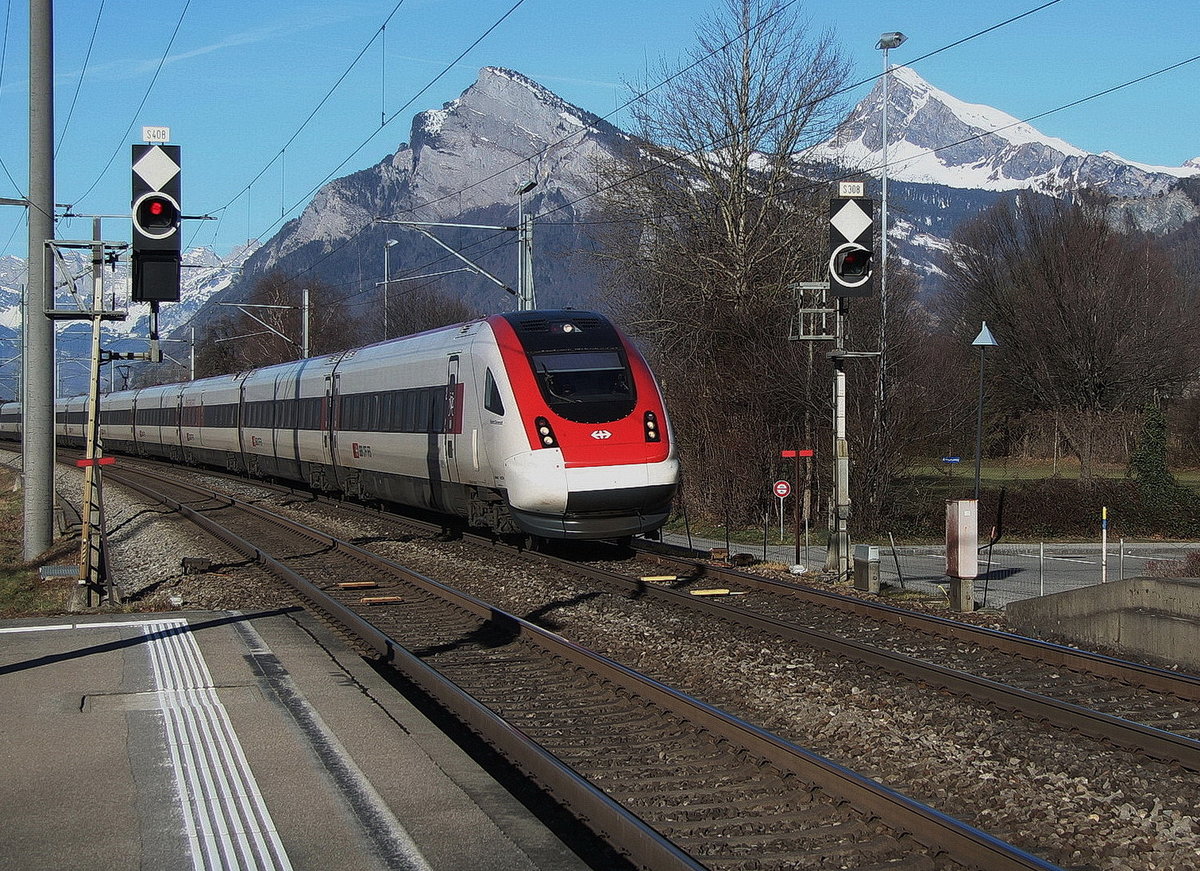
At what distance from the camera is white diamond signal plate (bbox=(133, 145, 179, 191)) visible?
39.6 ft

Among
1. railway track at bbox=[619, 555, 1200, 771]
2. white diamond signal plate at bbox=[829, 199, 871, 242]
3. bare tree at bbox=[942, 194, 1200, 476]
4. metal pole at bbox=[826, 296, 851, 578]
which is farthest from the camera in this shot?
bare tree at bbox=[942, 194, 1200, 476]

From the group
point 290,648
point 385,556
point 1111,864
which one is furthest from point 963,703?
point 385,556

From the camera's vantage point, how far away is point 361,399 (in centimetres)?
2467

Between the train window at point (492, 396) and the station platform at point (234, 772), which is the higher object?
the train window at point (492, 396)

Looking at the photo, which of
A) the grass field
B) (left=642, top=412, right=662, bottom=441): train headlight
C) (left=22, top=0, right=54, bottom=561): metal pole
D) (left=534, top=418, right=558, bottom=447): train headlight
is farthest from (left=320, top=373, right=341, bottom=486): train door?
the grass field

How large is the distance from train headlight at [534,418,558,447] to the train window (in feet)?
2.35

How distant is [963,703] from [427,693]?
380cm

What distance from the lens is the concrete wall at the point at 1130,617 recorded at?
10.3 meters

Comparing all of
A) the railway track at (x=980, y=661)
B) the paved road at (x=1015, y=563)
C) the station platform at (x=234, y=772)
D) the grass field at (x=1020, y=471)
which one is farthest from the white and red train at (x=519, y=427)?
the grass field at (x=1020, y=471)

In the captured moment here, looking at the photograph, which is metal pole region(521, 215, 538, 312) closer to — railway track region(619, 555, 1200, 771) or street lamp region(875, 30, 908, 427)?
street lamp region(875, 30, 908, 427)

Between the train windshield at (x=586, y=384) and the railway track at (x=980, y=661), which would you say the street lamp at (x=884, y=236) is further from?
the railway track at (x=980, y=661)

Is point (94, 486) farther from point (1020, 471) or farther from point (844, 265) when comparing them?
point (1020, 471)

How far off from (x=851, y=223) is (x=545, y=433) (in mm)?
4465

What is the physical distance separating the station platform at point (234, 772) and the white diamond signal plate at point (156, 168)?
4.60 m
